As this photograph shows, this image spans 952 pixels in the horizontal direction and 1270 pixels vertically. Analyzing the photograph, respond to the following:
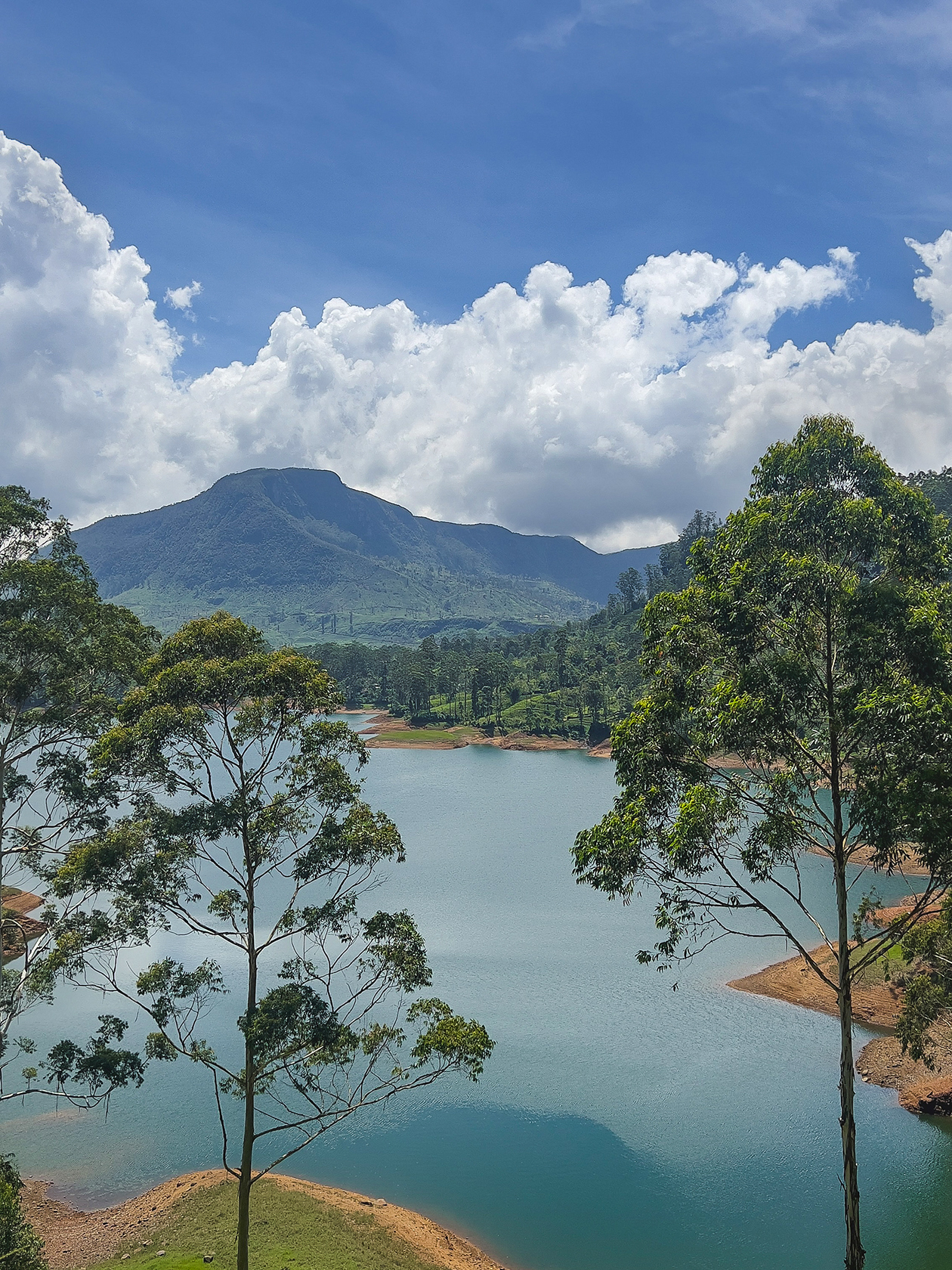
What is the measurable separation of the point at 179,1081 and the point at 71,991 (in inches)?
415

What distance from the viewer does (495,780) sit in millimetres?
89375

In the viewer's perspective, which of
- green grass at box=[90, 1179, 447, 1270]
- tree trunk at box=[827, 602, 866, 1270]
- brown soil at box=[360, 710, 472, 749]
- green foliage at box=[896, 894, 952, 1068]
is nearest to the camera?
tree trunk at box=[827, 602, 866, 1270]

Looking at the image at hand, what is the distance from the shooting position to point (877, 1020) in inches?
1223

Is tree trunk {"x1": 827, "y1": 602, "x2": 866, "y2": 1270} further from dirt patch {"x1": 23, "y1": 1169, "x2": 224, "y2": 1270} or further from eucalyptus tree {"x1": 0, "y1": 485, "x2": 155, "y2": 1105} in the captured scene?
dirt patch {"x1": 23, "y1": 1169, "x2": 224, "y2": 1270}

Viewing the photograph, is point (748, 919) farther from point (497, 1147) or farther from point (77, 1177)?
point (77, 1177)

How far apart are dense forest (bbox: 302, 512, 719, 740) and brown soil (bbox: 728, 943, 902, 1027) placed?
69.6m

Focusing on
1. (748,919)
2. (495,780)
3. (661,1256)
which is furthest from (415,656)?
(661,1256)

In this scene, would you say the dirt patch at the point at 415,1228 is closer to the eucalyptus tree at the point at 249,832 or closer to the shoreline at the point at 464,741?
the eucalyptus tree at the point at 249,832

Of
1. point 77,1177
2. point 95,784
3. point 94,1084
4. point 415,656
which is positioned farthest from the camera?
point 415,656

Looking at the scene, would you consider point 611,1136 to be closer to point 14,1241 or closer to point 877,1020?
point 877,1020

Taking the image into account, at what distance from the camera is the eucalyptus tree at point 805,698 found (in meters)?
12.1

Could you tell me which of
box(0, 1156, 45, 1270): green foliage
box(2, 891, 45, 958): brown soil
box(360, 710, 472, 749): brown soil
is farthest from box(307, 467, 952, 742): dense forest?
box(0, 1156, 45, 1270): green foliage

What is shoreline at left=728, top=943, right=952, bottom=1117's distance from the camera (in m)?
25.5

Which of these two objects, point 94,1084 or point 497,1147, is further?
point 497,1147
